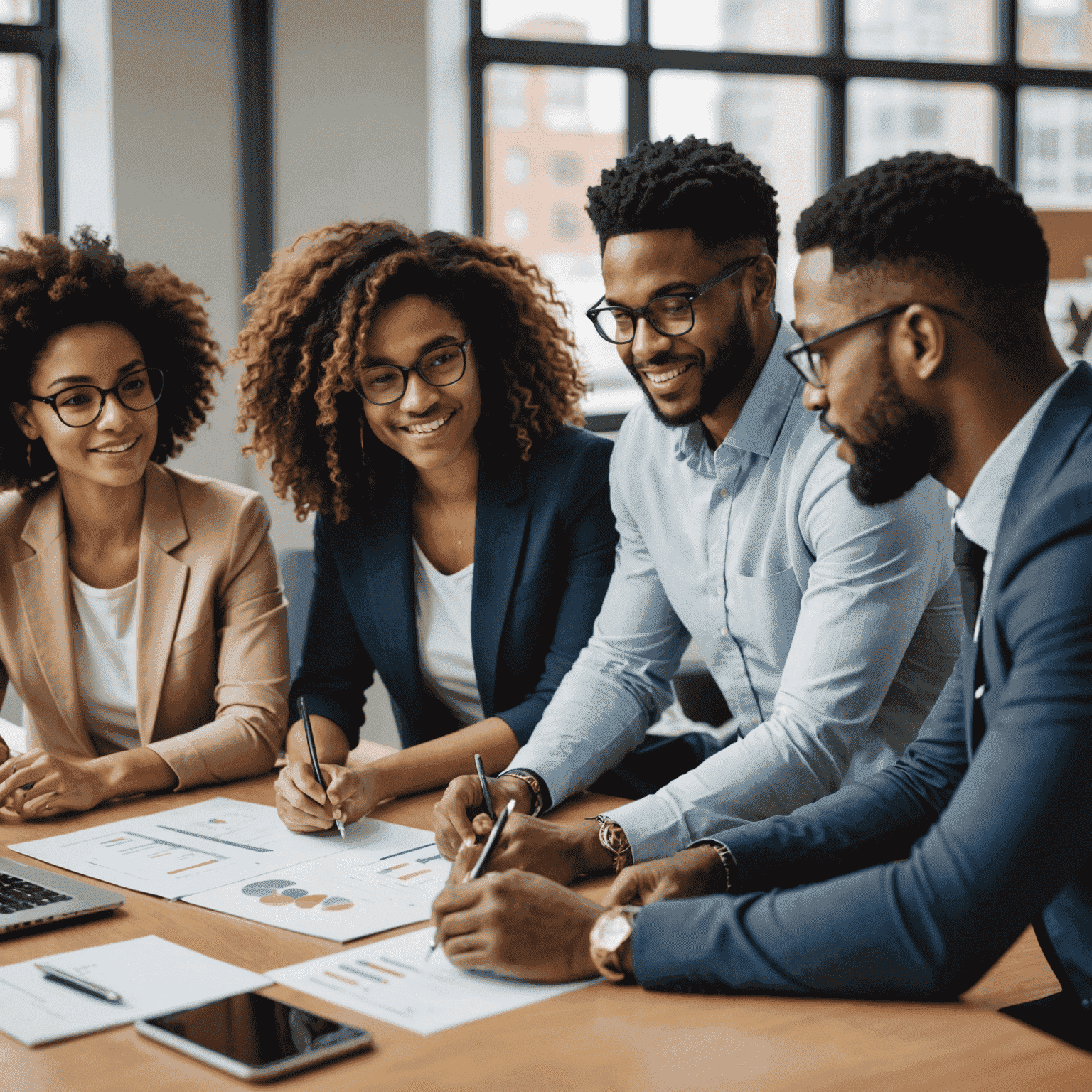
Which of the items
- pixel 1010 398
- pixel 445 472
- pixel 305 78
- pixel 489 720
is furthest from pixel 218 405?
pixel 1010 398

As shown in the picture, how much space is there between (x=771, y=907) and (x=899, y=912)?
115mm

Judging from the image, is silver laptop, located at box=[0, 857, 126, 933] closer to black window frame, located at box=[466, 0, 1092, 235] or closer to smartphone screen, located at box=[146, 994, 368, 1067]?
smartphone screen, located at box=[146, 994, 368, 1067]

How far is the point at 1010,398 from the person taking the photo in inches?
46.1

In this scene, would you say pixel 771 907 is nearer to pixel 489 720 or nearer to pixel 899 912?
pixel 899 912

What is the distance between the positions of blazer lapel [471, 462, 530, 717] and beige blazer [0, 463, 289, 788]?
0.36 metres

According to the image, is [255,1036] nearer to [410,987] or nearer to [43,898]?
[410,987]

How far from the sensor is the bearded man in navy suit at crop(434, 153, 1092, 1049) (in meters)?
1.01

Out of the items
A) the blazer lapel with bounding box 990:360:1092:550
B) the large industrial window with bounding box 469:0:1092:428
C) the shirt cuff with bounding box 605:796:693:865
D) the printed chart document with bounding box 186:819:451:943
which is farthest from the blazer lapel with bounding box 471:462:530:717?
the large industrial window with bounding box 469:0:1092:428

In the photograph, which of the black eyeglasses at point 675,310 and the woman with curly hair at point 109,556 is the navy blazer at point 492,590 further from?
the black eyeglasses at point 675,310

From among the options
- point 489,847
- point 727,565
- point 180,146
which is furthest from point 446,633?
point 180,146

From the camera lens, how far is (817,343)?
125 cm

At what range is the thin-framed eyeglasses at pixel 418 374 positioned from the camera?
84.4 inches

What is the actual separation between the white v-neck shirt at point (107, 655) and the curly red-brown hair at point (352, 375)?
0.37m

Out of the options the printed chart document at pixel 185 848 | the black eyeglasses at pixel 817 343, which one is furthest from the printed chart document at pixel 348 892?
the black eyeglasses at pixel 817 343
